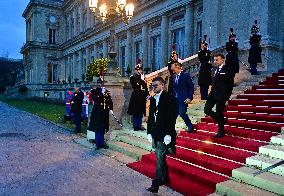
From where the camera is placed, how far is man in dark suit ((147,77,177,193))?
Result: 5.53 m

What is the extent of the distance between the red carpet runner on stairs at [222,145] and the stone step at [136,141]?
728 millimetres

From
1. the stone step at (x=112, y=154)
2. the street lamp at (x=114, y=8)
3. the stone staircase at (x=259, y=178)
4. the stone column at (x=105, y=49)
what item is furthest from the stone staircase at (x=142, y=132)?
the stone column at (x=105, y=49)

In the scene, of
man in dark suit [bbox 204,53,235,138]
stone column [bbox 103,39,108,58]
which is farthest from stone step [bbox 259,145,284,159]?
stone column [bbox 103,39,108,58]

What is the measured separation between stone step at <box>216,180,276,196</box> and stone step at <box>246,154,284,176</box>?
557 mm

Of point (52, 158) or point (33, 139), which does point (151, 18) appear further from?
point (52, 158)

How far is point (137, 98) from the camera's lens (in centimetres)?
1012

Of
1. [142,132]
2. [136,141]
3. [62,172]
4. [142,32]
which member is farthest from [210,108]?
[142,32]

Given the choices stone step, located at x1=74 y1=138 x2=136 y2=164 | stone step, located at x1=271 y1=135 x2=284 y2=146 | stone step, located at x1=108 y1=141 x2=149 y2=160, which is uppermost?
stone step, located at x1=271 y1=135 x2=284 y2=146

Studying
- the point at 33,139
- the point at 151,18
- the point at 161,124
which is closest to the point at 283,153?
the point at 161,124

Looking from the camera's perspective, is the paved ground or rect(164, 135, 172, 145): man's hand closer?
rect(164, 135, 172, 145): man's hand

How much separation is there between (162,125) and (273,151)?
2.20 meters

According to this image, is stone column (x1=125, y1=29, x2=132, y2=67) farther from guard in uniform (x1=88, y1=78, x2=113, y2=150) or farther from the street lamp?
guard in uniform (x1=88, y1=78, x2=113, y2=150)

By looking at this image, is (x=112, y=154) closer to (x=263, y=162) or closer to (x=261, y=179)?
(x=263, y=162)

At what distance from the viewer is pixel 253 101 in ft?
29.9
